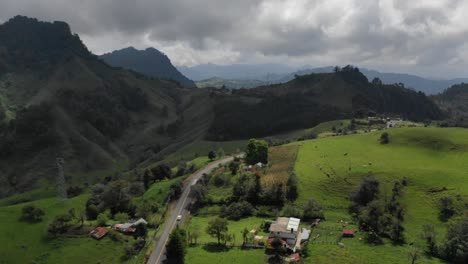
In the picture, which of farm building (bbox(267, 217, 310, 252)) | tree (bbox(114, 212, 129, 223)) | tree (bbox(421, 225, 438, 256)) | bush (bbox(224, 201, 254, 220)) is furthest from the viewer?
bush (bbox(224, 201, 254, 220))

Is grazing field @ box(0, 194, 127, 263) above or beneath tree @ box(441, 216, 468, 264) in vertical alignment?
beneath

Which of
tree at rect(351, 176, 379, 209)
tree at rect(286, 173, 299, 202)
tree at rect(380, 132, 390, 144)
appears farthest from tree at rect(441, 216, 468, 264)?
tree at rect(380, 132, 390, 144)

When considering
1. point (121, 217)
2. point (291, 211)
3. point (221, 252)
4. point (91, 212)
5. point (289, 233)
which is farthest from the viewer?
point (91, 212)

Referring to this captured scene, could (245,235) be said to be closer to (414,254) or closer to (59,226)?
(414,254)

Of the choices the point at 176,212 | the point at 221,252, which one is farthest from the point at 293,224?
the point at 176,212

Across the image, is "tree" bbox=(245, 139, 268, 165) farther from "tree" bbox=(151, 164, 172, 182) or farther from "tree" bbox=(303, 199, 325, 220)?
"tree" bbox=(303, 199, 325, 220)
